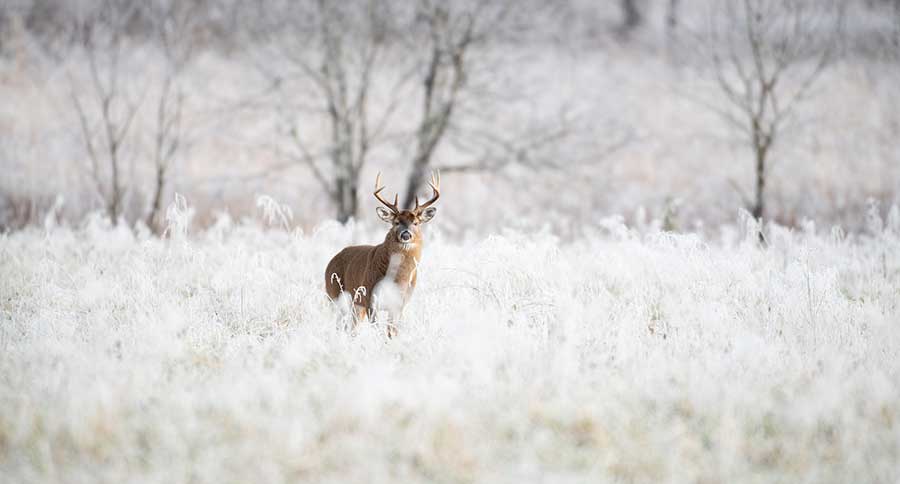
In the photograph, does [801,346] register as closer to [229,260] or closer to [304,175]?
[229,260]

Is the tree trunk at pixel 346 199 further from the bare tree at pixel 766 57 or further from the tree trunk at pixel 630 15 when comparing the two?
the tree trunk at pixel 630 15

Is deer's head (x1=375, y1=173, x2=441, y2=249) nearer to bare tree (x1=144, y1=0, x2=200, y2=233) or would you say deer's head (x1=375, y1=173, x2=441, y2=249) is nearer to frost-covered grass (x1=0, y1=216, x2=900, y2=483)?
frost-covered grass (x1=0, y1=216, x2=900, y2=483)

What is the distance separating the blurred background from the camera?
13312 millimetres

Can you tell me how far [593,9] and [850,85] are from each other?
37.0ft

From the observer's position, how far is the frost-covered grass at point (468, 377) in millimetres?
3611

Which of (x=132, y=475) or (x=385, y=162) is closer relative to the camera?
(x=132, y=475)

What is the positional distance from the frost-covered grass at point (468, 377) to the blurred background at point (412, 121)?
12.7 ft

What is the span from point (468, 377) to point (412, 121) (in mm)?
13888

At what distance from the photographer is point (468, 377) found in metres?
4.50

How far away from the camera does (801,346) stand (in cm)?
526

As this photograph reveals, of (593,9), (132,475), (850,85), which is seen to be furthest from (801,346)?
(593,9)

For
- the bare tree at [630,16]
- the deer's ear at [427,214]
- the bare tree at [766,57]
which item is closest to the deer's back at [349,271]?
the deer's ear at [427,214]

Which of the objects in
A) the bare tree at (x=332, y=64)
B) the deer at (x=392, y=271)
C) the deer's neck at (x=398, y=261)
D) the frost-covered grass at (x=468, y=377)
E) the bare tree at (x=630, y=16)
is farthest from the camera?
the bare tree at (x=630, y=16)

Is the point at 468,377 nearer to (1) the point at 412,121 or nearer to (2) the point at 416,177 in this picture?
(2) the point at 416,177
